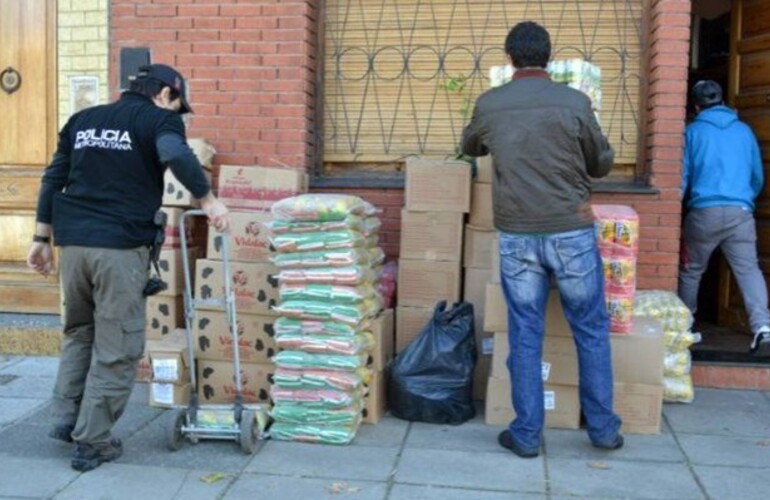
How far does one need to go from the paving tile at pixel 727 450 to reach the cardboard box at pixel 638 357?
377 mm

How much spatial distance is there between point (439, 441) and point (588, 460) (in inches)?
31.5

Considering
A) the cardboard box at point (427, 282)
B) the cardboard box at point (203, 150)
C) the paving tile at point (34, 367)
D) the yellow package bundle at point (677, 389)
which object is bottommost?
the paving tile at point (34, 367)

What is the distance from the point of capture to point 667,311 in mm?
5645

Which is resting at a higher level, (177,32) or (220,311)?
(177,32)

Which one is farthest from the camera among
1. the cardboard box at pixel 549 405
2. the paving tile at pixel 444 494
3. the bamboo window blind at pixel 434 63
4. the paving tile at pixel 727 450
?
the bamboo window blind at pixel 434 63

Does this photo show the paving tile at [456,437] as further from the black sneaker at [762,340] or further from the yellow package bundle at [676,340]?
the black sneaker at [762,340]

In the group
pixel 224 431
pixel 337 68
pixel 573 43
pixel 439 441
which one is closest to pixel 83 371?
pixel 224 431

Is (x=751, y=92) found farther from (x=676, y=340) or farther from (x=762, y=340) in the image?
(x=676, y=340)

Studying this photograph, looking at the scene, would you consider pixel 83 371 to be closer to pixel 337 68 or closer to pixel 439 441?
pixel 439 441

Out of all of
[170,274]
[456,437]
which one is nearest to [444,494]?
[456,437]

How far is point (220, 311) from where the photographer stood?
5.45 m

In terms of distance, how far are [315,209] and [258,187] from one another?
894mm

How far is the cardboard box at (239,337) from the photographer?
5.42 m

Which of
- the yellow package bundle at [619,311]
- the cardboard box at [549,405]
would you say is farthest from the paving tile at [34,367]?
the yellow package bundle at [619,311]
